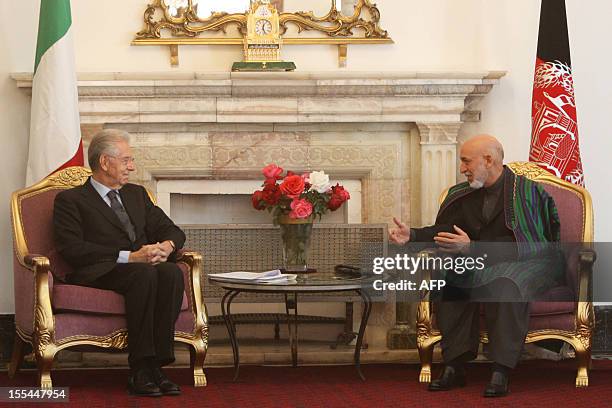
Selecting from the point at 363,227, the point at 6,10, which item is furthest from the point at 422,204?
the point at 6,10

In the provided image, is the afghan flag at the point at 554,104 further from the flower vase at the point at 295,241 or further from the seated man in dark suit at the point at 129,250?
the seated man in dark suit at the point at 129,250

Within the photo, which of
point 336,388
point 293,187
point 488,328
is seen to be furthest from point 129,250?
point 488,328

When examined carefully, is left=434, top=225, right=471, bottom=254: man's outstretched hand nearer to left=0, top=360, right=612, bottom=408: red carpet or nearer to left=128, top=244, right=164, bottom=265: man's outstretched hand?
left=0, top=360, right=612, bottom=408: red carpet

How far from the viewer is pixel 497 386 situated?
15.8 feet

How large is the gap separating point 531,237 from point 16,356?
2.69 metres

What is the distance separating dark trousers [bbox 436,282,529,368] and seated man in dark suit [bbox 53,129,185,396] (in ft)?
4.13

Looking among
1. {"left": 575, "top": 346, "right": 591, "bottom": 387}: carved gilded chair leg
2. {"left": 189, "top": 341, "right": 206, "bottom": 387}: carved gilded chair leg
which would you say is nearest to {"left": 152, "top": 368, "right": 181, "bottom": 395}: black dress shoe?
{"left": 189, "top": 341, "right": 206, "bottom": 387}: carved gilded chair leg

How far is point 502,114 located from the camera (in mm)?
6410

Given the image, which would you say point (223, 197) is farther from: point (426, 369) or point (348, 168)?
point (426, 369)

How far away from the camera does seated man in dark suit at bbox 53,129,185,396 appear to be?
488cm

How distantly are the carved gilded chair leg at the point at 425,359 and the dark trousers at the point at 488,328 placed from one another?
0.43 feet

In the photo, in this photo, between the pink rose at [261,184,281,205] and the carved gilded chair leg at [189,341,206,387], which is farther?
the pink rose at [261,184,281,205]

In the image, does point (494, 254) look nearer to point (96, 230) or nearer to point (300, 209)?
point (300, 209)

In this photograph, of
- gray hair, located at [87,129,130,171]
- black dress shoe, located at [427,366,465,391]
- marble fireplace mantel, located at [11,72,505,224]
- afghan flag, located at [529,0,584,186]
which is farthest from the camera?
marble fireplace mantel, located at [11,72,505,224]
